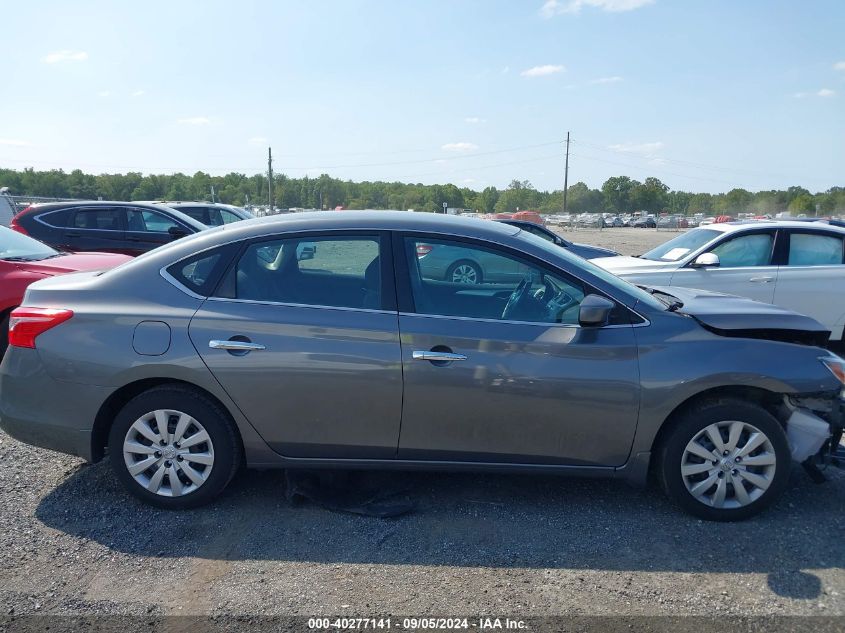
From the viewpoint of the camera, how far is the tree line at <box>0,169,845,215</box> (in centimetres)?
4888

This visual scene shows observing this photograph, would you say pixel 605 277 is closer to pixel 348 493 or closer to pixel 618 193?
pixel 348 493

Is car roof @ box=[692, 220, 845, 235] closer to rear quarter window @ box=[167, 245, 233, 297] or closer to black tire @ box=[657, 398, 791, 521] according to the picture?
black tire @ box=[657, 398, 791, 521]

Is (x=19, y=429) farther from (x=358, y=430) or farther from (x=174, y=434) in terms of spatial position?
(x=358, y=430)

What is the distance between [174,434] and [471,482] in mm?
1816

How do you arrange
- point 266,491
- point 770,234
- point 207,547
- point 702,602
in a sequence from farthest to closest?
point 770,234 → point 266,491 → point 207,547 → point 702,602

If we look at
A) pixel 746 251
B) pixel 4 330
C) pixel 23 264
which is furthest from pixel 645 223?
pixel 4 330

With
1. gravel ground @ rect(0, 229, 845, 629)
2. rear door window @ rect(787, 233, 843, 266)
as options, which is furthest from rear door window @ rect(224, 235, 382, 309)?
rear door window @ rect(787, 233, 843, 266)

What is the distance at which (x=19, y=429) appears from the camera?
4.01 metres

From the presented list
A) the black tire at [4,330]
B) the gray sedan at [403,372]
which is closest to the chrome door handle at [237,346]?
the gray sedan at [403,372]

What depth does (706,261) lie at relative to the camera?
795 centimetres

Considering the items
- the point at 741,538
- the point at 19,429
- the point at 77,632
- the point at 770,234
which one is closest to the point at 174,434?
the point at 19,429

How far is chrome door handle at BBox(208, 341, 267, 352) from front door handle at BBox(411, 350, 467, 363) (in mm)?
847

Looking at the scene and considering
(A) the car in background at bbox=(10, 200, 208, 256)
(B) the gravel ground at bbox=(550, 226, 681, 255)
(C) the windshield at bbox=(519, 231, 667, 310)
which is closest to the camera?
(C) the windshield at bbox=(519, 231, 667, 310)

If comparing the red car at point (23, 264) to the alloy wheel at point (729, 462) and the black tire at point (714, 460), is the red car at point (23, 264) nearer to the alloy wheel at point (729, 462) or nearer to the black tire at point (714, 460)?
the black tire at point (714, 460)
